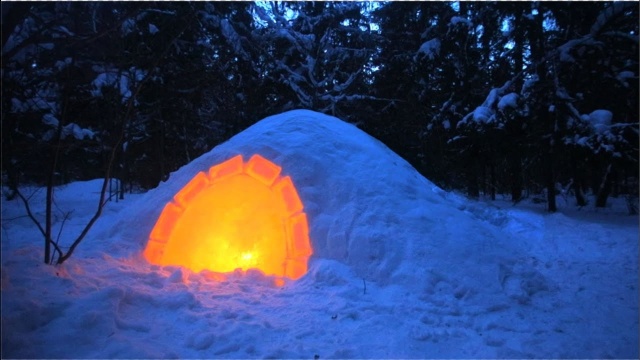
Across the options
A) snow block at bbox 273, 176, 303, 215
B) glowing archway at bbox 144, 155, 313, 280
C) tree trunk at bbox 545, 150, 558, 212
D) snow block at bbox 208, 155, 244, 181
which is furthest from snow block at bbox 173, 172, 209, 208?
tree trunk at bbox 545, 150, 558, 212

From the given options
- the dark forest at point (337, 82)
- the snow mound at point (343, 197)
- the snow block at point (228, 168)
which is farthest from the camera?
the snow block at point (228, 168)

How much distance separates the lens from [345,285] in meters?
4.42

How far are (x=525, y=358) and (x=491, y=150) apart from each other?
8.12 meters

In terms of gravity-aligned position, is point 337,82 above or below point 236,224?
above

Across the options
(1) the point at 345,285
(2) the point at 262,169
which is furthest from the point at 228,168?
(1) the point at 345,285

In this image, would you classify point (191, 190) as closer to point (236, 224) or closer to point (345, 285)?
point (236, 224)

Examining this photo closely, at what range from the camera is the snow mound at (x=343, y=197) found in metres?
4.93

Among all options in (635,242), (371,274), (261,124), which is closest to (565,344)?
(371,274)

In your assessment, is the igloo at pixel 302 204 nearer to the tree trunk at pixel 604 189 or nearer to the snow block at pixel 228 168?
the snow block at pixel 228 168

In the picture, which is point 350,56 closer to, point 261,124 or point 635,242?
point 261,124

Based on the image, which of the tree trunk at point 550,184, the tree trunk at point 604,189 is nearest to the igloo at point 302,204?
the tree trunk at point 550,184

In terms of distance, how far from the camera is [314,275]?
4.67 meters

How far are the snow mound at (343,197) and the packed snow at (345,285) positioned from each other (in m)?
0.02

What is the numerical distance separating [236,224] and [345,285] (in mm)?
3255
